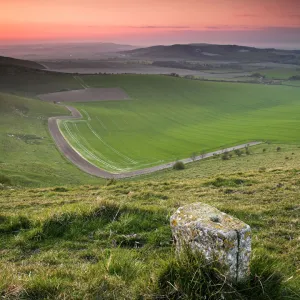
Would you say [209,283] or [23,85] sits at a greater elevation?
[209,283]

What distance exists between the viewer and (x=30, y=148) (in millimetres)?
83938

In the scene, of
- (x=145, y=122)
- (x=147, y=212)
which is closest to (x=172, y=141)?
(x=145, y=122)

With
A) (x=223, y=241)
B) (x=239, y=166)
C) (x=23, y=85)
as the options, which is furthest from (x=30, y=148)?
(x=23, y=85)

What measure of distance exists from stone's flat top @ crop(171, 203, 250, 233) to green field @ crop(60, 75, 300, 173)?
71953mm

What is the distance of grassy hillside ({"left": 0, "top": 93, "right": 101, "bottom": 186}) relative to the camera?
170ft

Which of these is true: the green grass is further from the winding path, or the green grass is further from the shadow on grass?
the shadow on grass

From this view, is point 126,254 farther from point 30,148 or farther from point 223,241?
point 30,148

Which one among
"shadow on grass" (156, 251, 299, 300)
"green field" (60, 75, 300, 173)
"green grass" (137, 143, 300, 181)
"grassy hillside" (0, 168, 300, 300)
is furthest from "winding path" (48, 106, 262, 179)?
"shadow on grass" (156, 251, 299, 300)

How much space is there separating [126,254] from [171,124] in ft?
424

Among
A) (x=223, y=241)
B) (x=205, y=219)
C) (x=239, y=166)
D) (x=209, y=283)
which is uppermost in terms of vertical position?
(x=205, y=219)

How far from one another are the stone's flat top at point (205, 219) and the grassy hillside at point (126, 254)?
0.60 metres

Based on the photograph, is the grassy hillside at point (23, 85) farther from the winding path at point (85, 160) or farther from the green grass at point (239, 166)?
the green grass at point (239, 166)

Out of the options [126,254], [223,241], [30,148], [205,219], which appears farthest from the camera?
[30,148]

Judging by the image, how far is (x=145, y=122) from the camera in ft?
443
